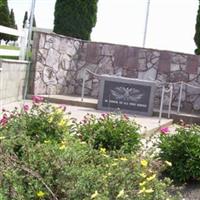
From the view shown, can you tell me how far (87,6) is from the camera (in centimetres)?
1783

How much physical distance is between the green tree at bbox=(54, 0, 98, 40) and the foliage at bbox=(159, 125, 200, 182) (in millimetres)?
11296

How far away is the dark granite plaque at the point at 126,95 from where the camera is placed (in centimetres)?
1457

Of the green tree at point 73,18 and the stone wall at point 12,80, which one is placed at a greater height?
the green tree at point 73,18

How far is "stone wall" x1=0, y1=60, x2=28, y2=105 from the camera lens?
12.5m

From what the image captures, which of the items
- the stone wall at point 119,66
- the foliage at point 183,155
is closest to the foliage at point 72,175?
the foliage at point 183,155

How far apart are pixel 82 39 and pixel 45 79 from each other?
2.93 meters

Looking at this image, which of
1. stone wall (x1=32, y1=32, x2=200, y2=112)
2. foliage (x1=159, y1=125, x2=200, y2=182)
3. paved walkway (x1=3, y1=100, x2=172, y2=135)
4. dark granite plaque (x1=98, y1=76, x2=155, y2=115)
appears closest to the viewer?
foliage (x1=159, y1=125, x2=200, y2=182)

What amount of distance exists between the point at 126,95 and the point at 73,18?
4.09m

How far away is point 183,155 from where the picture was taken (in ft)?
21.5

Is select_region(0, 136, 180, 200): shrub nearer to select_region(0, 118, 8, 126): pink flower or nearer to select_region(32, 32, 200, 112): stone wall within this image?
select_region(0, 118, 8, 126): pink flower

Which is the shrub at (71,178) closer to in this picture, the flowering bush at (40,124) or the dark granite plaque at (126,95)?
the flowering bush at (40,124)

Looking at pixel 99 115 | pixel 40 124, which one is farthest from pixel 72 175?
pixel 99 115

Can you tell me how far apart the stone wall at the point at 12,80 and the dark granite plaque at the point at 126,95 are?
2052 mm

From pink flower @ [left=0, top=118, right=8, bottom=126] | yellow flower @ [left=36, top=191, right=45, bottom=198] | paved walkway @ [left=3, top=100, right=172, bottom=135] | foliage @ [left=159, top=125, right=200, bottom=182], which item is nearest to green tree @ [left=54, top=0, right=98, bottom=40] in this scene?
paved walkway @ [left=3, top=100, right=172, bottom=135]
